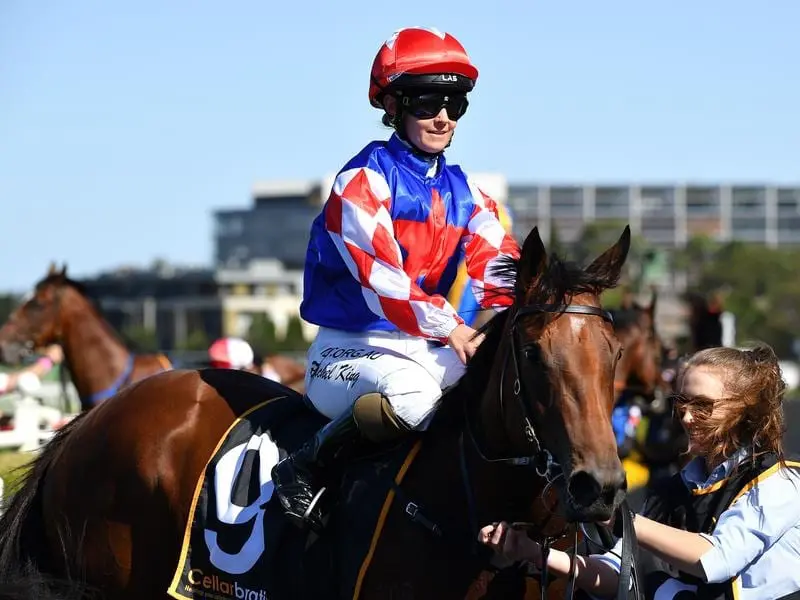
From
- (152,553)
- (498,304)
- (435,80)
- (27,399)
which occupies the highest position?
(435,80)

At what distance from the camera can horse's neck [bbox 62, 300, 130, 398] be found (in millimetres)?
10320

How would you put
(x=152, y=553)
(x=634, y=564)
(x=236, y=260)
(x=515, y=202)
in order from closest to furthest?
(x=634, y=564) → (x=152, y=553) → (x=236, y=260) → (x=515, y=202)

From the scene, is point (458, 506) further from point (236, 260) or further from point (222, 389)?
point (236, 260)

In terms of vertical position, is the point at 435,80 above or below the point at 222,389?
above

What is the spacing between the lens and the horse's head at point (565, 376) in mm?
3047

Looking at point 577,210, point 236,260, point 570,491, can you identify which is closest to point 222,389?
point 570,491

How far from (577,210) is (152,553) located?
503 ft

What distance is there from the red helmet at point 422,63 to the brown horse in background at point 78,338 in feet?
21.3

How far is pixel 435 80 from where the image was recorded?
399 cm

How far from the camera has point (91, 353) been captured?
1038cm

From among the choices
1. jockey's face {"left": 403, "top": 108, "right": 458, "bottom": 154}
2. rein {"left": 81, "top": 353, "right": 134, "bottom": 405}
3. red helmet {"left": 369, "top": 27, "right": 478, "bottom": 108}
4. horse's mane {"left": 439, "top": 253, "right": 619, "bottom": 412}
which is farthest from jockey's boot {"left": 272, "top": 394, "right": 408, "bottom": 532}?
rein {"left": 81, "top": 353, "right": 134, "bottom": 405}

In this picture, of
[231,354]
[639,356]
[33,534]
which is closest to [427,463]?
[33,534]

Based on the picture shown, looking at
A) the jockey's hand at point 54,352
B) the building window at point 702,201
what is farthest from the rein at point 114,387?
the building window at point 702,201

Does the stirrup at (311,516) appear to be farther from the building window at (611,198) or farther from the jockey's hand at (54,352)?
the building window at (611,198)
